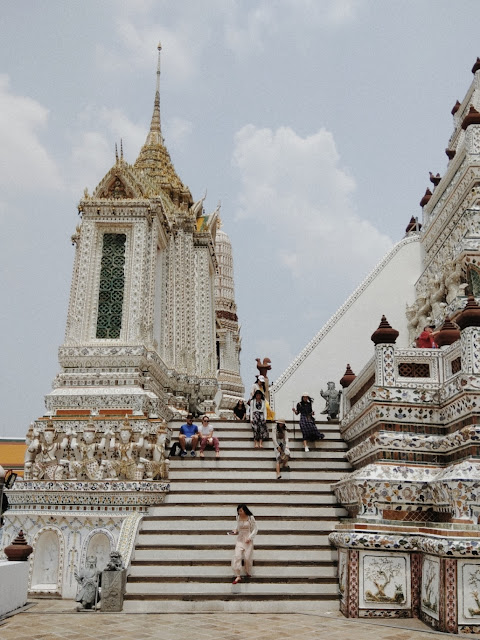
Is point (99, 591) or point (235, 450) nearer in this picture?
point (99, 591)

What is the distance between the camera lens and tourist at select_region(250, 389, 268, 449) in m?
11.4

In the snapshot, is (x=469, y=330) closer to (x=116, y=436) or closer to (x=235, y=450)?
(x=235, y=450)

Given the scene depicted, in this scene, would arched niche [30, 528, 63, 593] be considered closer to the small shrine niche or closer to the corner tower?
the corner tower

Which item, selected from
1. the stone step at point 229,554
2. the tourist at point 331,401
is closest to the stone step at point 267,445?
the tourist at point 331,401

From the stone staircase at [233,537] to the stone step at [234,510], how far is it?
14 mm

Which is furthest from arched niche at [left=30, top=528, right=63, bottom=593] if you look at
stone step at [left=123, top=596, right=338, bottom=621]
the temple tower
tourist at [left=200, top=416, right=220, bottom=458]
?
the temple tower

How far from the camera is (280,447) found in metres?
10.7

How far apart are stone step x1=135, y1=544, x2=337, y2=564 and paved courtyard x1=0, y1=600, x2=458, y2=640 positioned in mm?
949

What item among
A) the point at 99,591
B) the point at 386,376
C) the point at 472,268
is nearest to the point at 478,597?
the point at 386,376

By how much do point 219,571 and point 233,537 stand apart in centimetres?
68

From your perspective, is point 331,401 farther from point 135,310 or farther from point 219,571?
point 219,571

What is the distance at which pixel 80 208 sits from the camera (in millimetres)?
14445

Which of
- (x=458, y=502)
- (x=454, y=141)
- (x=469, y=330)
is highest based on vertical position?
(x=454, y=141)

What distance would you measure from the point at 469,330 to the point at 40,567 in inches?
274
